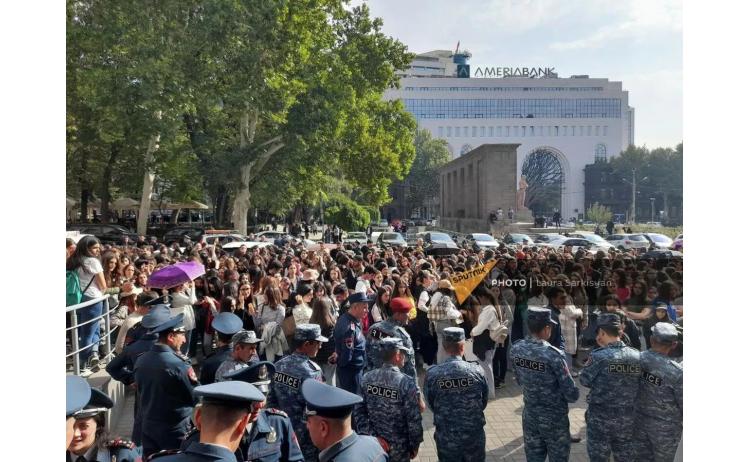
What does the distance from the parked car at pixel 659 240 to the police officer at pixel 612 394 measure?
3608 millimetres

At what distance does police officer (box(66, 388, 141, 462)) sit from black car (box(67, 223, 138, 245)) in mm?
8066

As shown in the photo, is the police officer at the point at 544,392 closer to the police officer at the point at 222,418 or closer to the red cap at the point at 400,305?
the red cap at the point at 400,305

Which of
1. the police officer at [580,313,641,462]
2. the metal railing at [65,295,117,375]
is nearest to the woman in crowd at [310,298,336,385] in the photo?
the metal railing at [65,295,117,375]

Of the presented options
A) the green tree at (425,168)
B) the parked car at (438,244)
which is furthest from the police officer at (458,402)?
the parked car at (438,244)

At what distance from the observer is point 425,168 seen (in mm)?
10875

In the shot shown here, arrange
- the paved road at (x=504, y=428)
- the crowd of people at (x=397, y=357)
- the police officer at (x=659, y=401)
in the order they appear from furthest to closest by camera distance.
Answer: the paved road at (x=504, y=428) < the police officer at (x=659, y=401) < the crowd of people at (x=397, y=357)

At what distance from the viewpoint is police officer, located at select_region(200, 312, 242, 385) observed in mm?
4418

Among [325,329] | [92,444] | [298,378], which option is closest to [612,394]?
[298,378]

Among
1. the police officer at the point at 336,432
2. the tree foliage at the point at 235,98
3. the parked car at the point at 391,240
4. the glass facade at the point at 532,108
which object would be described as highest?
the tree foliage at the point at 235,98

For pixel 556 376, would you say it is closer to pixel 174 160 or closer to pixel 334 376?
pixel 334 376

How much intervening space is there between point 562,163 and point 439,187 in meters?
2.34

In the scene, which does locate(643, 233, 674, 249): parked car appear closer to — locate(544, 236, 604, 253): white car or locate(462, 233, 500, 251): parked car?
A: locate(544, 236, 604, 253): white car

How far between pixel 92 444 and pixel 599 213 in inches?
290

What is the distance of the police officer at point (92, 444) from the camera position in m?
2.87
